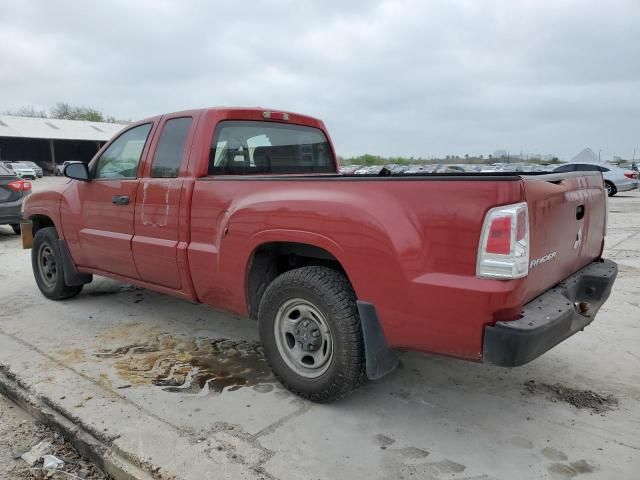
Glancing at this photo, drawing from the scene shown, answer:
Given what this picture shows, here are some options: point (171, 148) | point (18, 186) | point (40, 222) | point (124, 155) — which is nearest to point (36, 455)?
point (171, 148)

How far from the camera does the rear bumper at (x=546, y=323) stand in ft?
7.67

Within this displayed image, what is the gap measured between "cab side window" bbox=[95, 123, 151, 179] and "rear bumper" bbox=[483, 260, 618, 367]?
3241 mm

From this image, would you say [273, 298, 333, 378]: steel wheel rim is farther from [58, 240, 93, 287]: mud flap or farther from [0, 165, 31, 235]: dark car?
[0, 165, 31, 235]: dark car

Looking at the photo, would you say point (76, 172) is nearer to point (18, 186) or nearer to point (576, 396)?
point (576, 396)

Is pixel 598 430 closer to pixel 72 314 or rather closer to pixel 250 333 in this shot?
pixel 250 333

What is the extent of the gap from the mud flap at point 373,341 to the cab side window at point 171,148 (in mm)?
1967

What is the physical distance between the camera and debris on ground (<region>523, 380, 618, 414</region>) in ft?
10.3

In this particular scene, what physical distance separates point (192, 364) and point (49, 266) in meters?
2.73

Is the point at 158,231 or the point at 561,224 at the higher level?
the point at 561,224

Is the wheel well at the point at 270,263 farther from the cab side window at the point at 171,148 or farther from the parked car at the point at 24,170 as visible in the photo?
the parked car at the point at 24,170

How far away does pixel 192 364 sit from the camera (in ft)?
12.4

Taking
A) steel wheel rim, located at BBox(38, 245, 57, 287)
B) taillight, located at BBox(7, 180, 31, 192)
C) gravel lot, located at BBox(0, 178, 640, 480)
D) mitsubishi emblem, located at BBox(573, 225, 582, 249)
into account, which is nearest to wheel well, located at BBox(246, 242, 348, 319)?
gravel lot, located at BBox(0, 178, 640, 480)

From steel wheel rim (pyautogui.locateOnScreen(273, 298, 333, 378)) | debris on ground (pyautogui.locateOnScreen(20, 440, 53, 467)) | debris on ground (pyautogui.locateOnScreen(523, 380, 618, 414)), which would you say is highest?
steel wheel rim (pyautogui.locateOnScreen(273, 298, 333, 378))

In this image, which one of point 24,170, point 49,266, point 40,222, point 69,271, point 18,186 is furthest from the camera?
point 24,170
